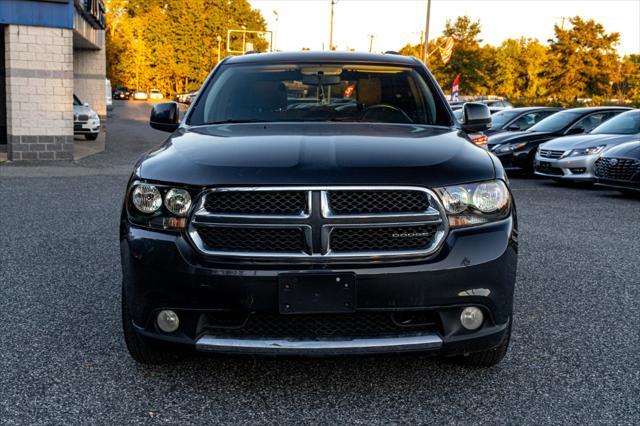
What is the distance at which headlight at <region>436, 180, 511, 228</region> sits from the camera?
3.19 m

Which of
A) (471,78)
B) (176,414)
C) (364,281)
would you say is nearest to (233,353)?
(176,414)

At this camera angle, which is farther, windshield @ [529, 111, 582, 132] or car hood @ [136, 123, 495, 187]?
windshield @ [529, 111, 582, 132]

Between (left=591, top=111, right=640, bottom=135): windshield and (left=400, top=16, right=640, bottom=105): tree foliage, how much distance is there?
29168 millimetres

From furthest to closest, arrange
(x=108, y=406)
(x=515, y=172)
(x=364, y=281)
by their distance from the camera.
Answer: (x=515, y=172) < (x=108, y=406) < (x=364, y=281)

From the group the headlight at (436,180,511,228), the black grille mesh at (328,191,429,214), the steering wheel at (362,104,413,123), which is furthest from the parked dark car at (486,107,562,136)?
the black grille mesh at (328,191,429,214)

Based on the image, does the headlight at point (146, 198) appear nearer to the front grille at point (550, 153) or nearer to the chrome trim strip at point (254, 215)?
the chrome trim strip at point (254, 215)

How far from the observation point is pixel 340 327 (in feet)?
10.4

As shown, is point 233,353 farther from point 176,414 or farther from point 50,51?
point 50,51

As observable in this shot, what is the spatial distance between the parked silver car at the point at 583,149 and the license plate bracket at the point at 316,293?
10911 mm

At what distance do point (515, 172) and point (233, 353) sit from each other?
14.1 meters

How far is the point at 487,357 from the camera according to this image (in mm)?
3635

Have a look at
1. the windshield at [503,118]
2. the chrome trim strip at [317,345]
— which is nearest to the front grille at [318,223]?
the chrome trim strip at [317,345]

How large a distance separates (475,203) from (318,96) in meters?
1.77

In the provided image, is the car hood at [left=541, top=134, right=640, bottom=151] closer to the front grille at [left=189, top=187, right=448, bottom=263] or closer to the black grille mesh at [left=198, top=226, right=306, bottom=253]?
the front grille at [left=189, top=187, right=448, bottom=263]
